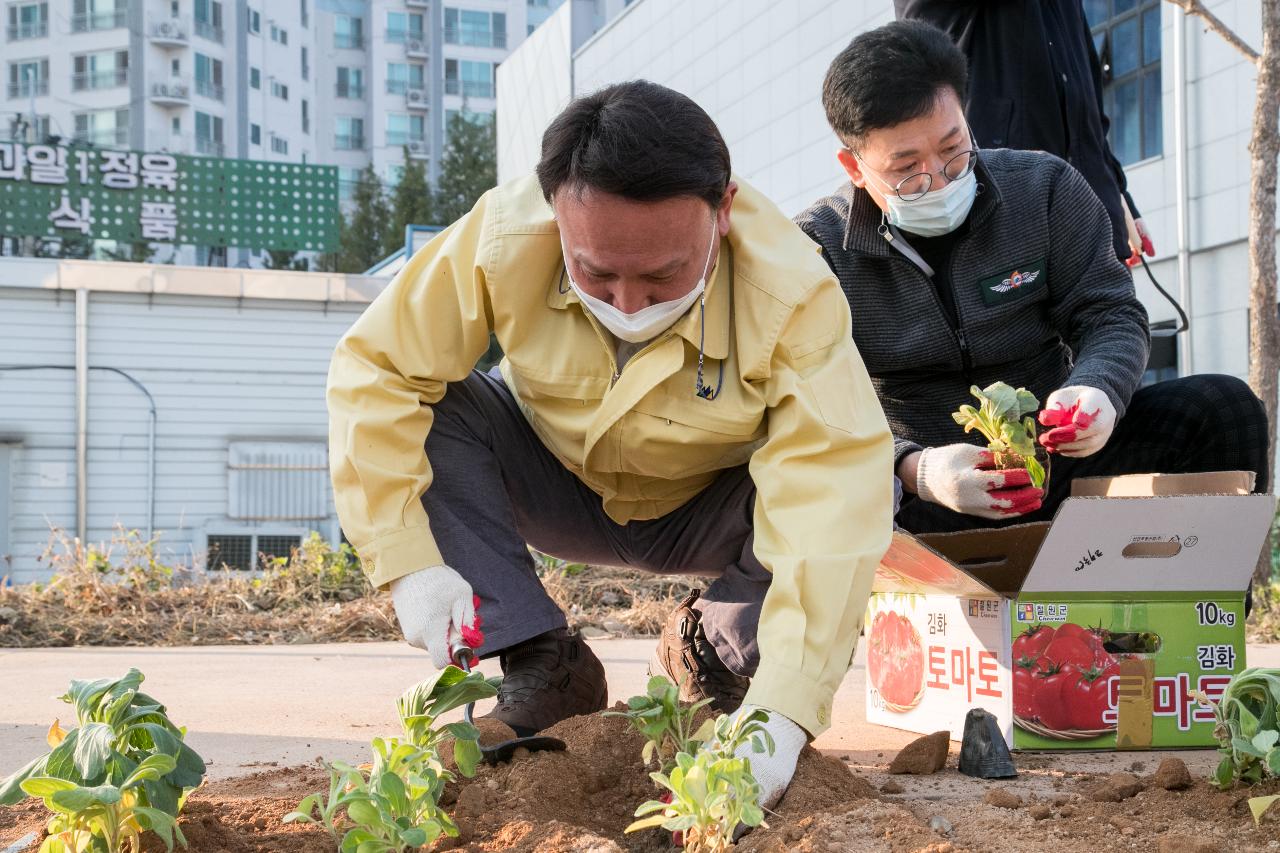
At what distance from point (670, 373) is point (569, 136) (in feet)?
1.37

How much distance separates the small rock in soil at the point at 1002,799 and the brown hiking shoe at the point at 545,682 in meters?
0.81

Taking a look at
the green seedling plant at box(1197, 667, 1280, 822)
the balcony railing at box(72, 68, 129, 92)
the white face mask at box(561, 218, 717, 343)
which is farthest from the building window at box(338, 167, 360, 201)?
the green seedling plant at box(1197, 667, 1280, 822)

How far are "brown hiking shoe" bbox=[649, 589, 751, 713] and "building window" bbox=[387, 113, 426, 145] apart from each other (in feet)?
187

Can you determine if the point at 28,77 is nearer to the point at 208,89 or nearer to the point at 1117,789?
the point at 208,89

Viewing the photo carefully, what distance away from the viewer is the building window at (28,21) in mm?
46312

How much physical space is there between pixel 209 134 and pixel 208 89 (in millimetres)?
1643

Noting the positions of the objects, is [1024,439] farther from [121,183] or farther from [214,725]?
[121,183]

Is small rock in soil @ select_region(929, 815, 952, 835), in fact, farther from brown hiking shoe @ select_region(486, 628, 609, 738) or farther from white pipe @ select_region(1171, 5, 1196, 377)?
white pipe @ select_region(1171, 5, 1196, 377)

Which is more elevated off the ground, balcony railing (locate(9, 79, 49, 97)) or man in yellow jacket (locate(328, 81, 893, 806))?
Answer: balcony railing (locate(9, 79, 49, 97))

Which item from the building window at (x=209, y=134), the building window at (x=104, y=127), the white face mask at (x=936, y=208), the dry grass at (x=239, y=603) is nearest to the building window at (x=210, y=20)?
the building window at (x=209, y=134)

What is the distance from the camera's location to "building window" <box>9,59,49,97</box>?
4631 cm

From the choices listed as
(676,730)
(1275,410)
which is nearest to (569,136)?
(676,730)

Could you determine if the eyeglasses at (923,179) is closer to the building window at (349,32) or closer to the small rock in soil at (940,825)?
the small rock in soil at (940,825)

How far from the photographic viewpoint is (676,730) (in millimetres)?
1866
